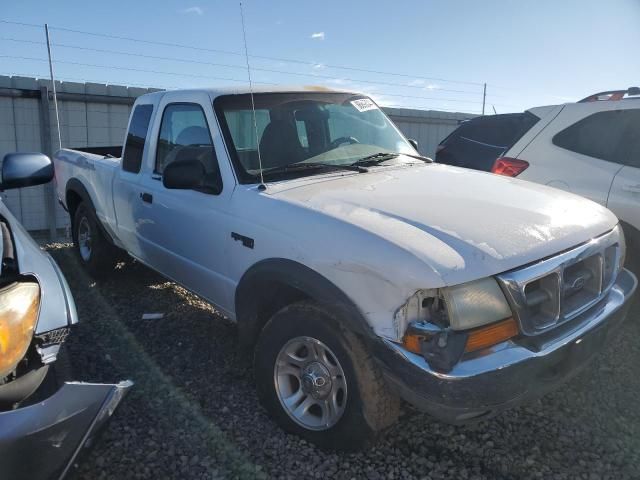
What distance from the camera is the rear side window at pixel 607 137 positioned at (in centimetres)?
419

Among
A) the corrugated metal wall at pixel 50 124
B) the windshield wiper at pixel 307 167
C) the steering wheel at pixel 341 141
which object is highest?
the corrugated metal wall at pixel 50 124

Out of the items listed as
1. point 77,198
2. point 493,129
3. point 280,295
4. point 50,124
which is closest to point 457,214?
point 280,295

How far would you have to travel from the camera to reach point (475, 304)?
2.16m

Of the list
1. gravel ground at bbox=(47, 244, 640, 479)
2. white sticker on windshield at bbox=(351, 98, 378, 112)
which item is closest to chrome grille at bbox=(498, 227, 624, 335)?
gravel ground at bbox=(47, 244, 640, 479)

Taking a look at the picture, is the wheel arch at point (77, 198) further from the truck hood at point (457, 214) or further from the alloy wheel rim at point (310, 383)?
the alloy wheel rim at point (310, 383)

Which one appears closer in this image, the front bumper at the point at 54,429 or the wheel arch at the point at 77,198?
the front bumper at the point at 54,429

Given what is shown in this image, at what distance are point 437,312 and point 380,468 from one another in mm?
972

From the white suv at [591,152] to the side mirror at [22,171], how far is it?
378 cm

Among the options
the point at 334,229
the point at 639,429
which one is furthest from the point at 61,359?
the point at 639,429

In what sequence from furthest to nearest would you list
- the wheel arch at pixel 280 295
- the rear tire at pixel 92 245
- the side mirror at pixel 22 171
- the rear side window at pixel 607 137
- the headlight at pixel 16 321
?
the rear tire at pixel 92 245
the rear side window at pixel 607 137
the side mirror at pixel 22 171
the wheel arch at pixel 280 295
the headlight at pixel 16 321

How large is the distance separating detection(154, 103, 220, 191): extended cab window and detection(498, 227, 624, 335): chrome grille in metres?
1.93

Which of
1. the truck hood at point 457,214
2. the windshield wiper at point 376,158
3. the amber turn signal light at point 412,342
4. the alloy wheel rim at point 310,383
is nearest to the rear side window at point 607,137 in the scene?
the truck hood at point 457,214

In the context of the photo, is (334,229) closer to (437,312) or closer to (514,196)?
(437,312)

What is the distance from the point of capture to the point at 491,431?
2.91 metres
